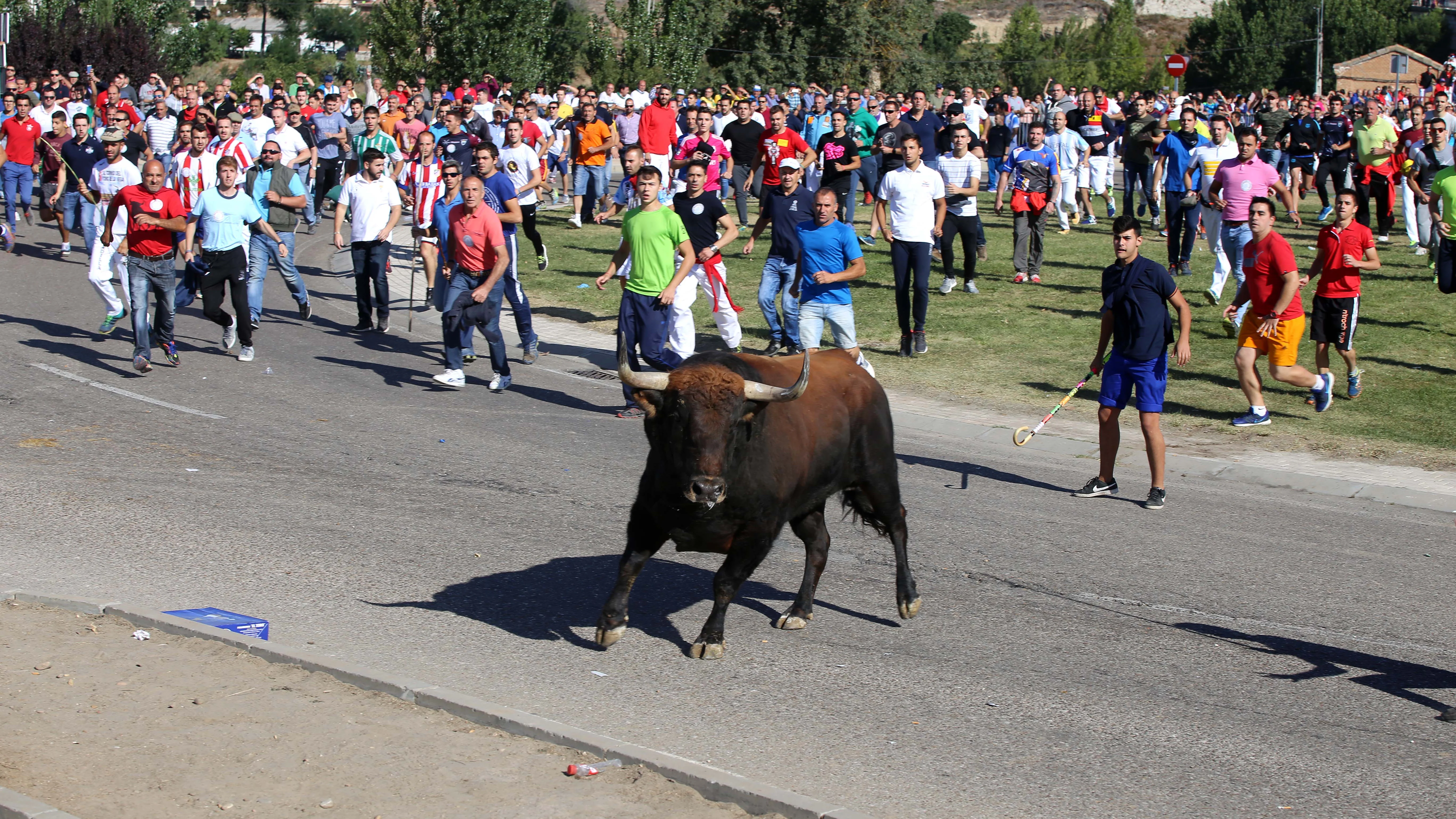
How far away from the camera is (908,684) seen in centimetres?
649

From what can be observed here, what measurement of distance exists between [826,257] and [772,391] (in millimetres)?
6776

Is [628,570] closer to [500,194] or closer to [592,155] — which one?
[500,194]

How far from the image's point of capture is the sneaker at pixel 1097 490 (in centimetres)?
1052

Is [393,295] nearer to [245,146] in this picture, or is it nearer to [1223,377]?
[245,146]

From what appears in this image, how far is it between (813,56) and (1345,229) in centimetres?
5712

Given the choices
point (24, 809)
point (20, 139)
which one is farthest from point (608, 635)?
point (20, 139)

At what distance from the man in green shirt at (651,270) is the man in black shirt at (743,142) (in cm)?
943

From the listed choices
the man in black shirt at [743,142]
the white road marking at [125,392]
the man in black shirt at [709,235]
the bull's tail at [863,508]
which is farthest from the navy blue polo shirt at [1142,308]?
the man in black shirt at [743,142]

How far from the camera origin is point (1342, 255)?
13180mm

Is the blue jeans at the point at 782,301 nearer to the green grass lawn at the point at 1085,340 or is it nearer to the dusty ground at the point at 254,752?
the green grass lawn at the point at 1085,340

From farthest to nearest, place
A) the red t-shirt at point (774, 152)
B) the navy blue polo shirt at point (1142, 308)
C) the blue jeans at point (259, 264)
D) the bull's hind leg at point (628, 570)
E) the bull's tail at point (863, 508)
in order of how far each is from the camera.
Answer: the red t-shirt at point (774, 152) < the blue jeans at point (259, 264) < the navy blue polo shirt at point (1142, 308) < the bull's tail at point (863, 508) < the bull's hind leg at point (628, 570)

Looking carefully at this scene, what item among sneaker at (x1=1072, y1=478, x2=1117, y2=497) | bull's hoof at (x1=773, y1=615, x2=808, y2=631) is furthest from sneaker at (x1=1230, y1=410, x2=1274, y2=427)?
bull's hoof at (x1=773, y1=615, x2=808, y2=631)

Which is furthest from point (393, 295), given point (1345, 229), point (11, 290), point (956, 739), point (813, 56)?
point (813, 56)

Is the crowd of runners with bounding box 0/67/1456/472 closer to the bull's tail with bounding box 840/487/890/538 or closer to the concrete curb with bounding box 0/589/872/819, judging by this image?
the bull's tail with bounding box 840/487/890/538
